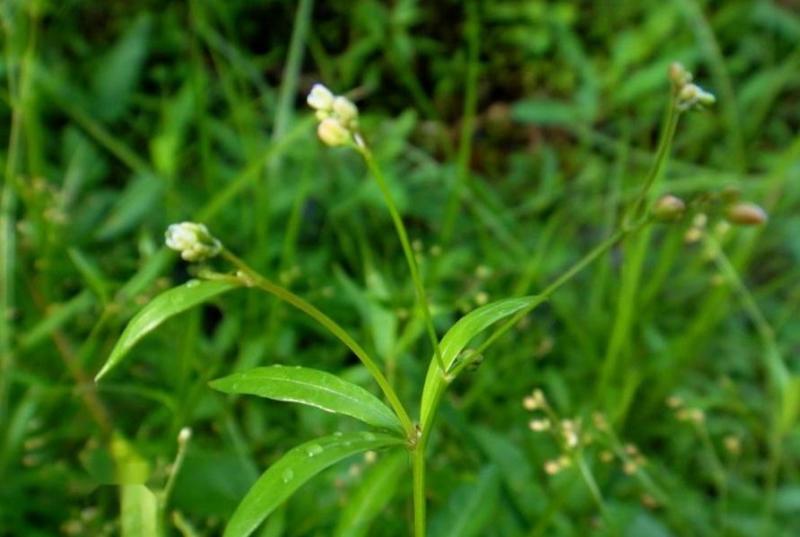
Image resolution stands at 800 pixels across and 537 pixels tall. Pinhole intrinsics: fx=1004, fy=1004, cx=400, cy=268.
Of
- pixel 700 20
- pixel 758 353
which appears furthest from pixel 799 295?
pixel 700 20

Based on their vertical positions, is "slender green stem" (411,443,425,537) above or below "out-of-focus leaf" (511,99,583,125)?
above

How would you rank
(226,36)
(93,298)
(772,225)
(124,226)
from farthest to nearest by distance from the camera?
(226,36)
(772,225)
(124,226)
(93,298)

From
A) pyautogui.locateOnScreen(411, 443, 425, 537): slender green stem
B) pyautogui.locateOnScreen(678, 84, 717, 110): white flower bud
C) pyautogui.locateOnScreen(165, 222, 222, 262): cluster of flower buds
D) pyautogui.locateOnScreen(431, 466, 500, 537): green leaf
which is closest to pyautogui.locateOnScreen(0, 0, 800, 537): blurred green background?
pyautogui.locateOnScreen(431, 466, 500, 537): green leaf

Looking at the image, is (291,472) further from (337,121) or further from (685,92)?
(685,92)

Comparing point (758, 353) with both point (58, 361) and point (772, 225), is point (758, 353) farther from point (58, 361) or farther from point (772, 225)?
point (58, 361)

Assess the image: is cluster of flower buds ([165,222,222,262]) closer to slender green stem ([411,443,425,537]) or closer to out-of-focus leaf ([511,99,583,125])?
slender green stem ([411,443,425,537])

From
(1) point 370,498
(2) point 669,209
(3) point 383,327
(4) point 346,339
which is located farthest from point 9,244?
(2) point 669,209
